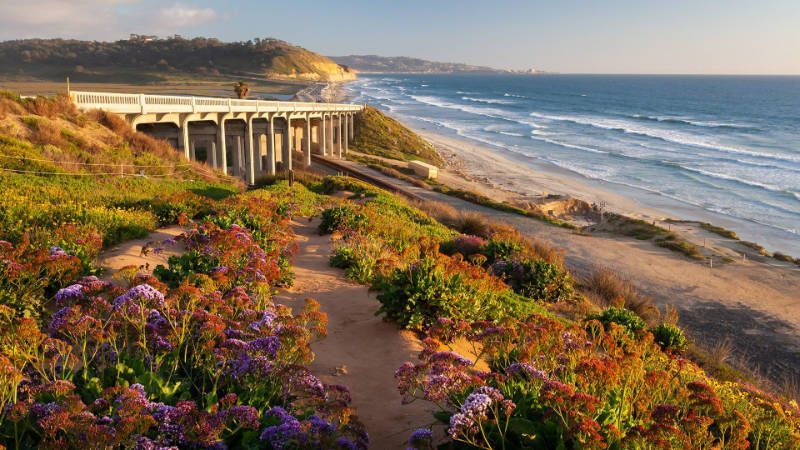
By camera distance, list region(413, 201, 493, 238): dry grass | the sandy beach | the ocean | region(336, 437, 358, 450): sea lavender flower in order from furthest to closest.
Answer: the ocean, region(413, 201, 493, 238): dry grass, the sandy beach, region(336, 437, 358, 450): sea lavender flower

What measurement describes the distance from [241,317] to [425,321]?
2693 millimetres

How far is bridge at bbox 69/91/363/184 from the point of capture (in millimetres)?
21984

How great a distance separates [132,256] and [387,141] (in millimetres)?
47532

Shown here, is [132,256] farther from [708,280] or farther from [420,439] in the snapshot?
[708,280]

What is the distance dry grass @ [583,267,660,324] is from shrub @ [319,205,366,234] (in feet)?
19.2

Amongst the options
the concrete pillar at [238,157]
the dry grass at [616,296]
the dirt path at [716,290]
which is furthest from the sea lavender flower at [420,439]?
the concrete pillar at [238,157]

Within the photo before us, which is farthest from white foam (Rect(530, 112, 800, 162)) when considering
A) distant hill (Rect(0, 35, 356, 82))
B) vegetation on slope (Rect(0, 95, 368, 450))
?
distant hill (Rect(0, 35, 356, 82))

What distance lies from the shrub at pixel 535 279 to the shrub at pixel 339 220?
3236mm

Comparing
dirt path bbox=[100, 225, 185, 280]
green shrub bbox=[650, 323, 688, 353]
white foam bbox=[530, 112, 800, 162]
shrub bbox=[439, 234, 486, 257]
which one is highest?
dirt path bbox=[100, 225, 185, 280]

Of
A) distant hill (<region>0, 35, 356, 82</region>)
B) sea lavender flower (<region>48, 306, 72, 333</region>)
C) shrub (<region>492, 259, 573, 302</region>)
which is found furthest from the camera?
distant hill (<region>0, 35, 356, 82</region>)

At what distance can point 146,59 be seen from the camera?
142375 mm

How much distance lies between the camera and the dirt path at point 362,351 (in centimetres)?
518

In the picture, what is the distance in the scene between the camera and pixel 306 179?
2670 cm

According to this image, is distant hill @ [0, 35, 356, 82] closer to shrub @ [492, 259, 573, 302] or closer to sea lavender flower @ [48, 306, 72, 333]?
shrub @ [492, 259, 573, 302]
